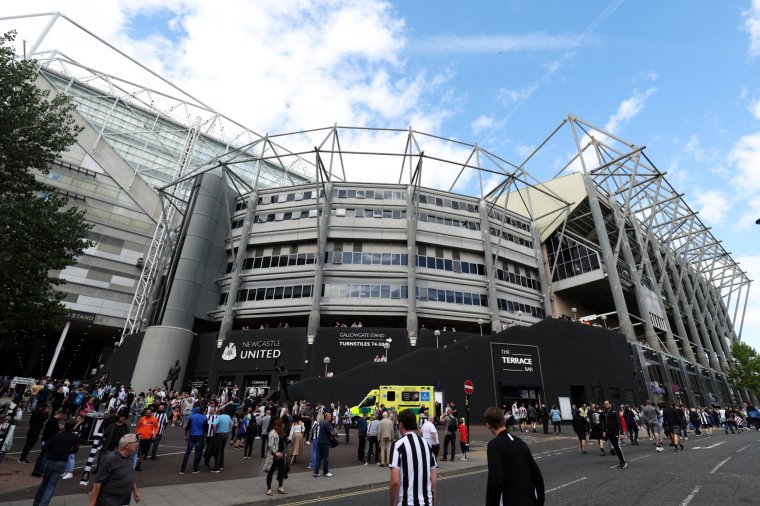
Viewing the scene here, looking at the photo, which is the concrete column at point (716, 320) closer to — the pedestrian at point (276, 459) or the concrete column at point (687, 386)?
the concrete column at point (687, 386)

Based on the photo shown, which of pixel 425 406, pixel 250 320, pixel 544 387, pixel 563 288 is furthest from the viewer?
pixel 563 288

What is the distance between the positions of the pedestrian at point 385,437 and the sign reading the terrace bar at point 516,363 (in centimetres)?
1944

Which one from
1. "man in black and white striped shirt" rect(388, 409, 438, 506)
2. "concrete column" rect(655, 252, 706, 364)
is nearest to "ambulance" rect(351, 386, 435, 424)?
"man in black and white striped shirt" rect(388, 409, 438, 506)

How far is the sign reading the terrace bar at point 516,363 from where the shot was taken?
30.8 meters

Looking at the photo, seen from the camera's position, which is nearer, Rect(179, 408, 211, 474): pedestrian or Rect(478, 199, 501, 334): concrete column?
Rect(179, 408, 211, 474): pedestrian

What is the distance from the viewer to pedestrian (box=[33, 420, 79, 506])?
709cm

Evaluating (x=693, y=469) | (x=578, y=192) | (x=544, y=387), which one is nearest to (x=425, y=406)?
(x=544, y=387)

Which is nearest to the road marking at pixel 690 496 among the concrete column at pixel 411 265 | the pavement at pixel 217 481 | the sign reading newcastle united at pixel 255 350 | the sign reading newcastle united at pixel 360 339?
the pavement at pixel 217 481

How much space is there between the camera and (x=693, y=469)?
1102 centimetres

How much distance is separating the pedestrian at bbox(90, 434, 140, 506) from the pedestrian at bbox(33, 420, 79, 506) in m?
3.27

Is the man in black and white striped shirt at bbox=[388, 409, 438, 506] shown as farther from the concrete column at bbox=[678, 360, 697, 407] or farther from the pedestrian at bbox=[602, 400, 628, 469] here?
the concrete column at bbox=[678, 360, 697, 407]

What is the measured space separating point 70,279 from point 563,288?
5928cm

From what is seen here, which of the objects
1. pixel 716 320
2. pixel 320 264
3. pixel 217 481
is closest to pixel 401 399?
pixel 217 481

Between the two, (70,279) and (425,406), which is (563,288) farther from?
(70,279)
